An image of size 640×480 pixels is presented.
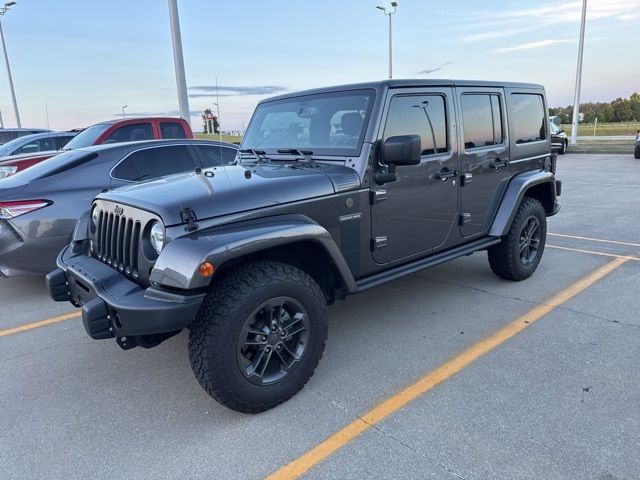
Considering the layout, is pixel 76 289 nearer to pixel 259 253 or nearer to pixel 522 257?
pixel 259 253

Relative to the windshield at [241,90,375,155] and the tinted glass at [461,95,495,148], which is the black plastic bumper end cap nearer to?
the windshield at [241,90,375,155]

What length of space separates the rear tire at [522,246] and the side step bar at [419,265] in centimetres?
23

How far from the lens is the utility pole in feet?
37.9

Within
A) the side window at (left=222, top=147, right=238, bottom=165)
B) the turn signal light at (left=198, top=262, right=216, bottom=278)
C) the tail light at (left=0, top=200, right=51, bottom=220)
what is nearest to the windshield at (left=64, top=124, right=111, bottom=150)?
the side window at (left=222, top=147, right=238, bottom=165)

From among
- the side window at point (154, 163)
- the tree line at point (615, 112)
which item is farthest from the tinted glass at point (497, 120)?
the tree line at point (615, 112)

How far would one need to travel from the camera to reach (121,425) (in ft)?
9.05

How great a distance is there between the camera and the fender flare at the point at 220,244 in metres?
2.42

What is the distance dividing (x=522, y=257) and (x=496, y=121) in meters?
1.48

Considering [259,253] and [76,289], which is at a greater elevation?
[259,253]

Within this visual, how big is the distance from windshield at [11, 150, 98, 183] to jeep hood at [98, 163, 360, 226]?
213cm

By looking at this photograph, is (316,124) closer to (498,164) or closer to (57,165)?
(498,164)

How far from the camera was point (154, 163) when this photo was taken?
5578 mm

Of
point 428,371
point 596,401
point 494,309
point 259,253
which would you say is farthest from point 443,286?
point 259,253

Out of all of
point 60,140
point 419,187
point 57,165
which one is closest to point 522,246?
point 419,187
